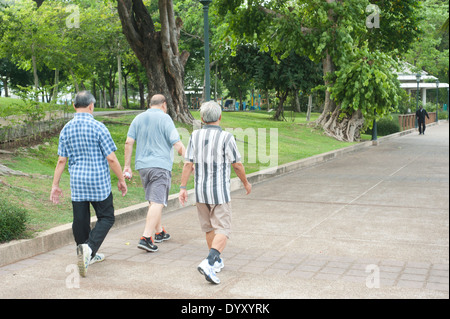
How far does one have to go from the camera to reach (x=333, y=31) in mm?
23047

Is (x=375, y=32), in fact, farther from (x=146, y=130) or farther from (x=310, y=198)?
(x=146, y=130)

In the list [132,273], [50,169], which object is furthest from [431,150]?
[132,273]

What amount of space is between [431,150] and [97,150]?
1855cm

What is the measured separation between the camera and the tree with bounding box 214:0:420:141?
22.7 meters

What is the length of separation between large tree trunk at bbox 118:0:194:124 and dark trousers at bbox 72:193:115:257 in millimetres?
12933

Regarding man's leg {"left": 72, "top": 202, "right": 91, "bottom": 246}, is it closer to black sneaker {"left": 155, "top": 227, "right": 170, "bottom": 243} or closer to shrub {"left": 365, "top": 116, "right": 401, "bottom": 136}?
black sneaker {"left": 155, "top": 227, "right": 170, "bottom": 243}

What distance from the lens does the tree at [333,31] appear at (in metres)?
22.7

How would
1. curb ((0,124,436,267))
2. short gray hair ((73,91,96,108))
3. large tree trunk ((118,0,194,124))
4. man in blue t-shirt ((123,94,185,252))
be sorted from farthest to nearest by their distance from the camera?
large tree trunk ((118,0,194,124)) → man in blue t-shirt ((123,94,185,252)) → curb ((0,124,436,267)) → short gray hair ((73,91,96,108))

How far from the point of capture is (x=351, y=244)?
6762 mm

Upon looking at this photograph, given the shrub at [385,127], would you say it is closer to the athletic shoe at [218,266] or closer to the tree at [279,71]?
the tree at [279,71]

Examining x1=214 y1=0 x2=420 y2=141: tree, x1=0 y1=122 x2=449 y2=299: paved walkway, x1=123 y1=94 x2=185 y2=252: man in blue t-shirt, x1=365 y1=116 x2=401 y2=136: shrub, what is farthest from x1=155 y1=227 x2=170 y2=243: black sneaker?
x1=365 y1=116 x2=401 y2=136: shrub

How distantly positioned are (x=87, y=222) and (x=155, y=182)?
42.2 inches

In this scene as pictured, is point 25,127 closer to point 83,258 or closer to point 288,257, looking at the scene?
point 83,258

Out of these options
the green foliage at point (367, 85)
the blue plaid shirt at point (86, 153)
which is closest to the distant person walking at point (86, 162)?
the blue plaid shirt at point (86, 153)
